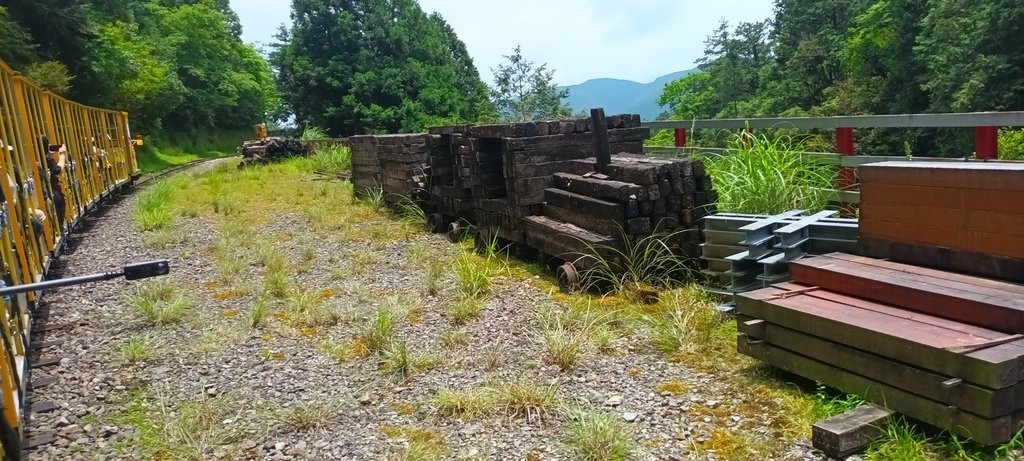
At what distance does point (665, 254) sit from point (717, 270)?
0.61 m

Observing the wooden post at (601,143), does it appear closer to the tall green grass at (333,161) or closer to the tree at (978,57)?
the tall green grass at (333,161)

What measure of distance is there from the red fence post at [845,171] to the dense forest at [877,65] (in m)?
6.52

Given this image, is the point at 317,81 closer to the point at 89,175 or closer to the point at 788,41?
the point at 89,175

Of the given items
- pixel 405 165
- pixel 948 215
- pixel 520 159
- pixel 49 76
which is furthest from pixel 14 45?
pixel 948 215

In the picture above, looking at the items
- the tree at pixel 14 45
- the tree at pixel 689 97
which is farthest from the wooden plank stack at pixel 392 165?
the tree at pixel 689 97

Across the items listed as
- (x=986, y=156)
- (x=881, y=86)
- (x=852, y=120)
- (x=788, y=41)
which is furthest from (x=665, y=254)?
(x=788, y=41)

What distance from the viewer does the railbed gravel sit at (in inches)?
142

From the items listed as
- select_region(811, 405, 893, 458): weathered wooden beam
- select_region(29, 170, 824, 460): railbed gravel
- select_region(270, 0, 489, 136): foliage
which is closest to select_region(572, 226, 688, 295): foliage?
select_region(29, 170, 824, 460): railbed gravel

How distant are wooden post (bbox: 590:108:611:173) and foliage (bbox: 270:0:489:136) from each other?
33.4m

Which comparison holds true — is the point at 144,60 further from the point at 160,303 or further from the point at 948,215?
the point at 948,215

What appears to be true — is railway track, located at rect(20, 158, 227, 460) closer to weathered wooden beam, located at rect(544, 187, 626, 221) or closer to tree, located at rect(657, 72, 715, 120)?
weathered wooden beam, located at rect(544, 187, 626, 221)

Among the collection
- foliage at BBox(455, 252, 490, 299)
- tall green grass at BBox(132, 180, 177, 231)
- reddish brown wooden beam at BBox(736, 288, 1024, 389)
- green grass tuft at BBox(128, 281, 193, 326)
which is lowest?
foliage at BBox(455, 252, 490, 299)

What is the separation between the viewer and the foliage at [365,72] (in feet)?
134

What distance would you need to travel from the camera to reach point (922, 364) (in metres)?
3.08
